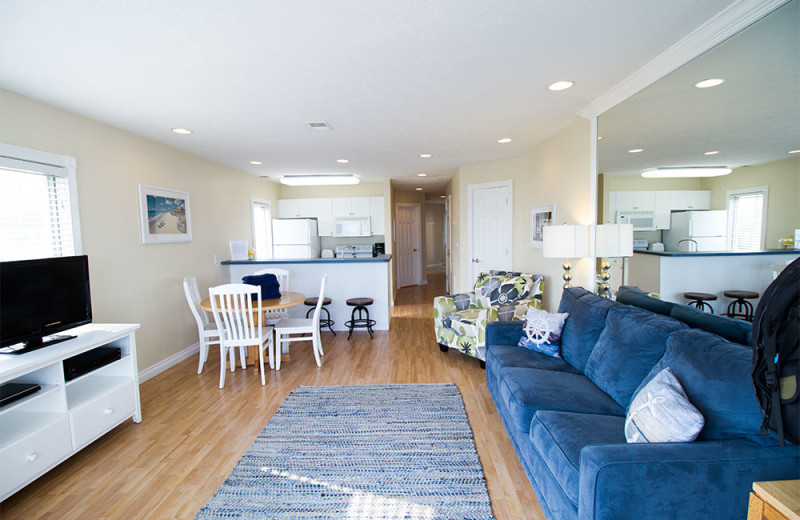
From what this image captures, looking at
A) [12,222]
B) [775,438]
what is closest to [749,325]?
[775,438]

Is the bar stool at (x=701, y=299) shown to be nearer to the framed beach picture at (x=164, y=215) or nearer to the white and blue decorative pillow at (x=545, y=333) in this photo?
the white and blue decorative pillow at (x=545, y=333)

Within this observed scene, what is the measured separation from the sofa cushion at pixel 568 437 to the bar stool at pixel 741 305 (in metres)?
0.78

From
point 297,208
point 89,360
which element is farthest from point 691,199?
point 297,208

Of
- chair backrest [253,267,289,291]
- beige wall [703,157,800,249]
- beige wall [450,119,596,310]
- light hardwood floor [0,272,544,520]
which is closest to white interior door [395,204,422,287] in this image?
beige wall [450,119,596,310]

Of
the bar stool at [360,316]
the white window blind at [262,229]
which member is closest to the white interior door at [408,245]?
the white window blind at [262,229]

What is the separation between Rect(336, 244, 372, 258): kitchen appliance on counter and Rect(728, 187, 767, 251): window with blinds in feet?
18.4

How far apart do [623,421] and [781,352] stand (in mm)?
831

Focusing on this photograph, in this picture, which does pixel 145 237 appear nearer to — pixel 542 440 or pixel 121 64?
pixel 121 64

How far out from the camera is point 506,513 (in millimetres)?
1725

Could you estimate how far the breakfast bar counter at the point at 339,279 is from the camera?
4.89 m

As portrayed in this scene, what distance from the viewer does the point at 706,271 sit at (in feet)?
6.47

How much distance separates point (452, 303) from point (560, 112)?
2.20 m

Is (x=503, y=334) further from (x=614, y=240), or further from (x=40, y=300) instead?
(x=40, y=300)

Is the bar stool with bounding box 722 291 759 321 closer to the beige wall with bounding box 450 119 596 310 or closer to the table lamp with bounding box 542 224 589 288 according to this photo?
the table lamp with bounding box 542 224 589 288
